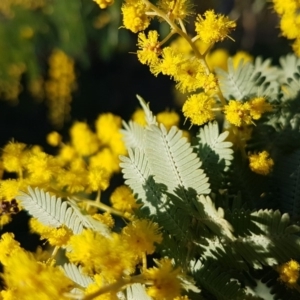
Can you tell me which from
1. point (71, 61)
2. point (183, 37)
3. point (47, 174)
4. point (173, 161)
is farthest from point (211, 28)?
point (71, 61)

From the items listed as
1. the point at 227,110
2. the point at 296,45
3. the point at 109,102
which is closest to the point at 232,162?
the point at 227,110

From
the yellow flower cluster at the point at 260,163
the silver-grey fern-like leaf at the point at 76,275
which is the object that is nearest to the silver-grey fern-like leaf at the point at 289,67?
the yellow flower cluster at the point at 260,163

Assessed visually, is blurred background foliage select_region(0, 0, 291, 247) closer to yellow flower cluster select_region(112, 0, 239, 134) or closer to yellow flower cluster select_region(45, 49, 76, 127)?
yellow flower cluster select_region(45, 49, 76, 127)

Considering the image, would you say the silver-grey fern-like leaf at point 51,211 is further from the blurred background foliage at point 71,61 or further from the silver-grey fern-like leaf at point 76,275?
the blurred background foliage at point 71,61

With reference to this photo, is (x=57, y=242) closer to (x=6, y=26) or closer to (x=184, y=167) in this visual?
(x=184, y=167)

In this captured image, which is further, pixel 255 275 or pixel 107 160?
pixel 107 160

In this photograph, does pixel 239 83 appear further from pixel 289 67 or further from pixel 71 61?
pixel 71 61
